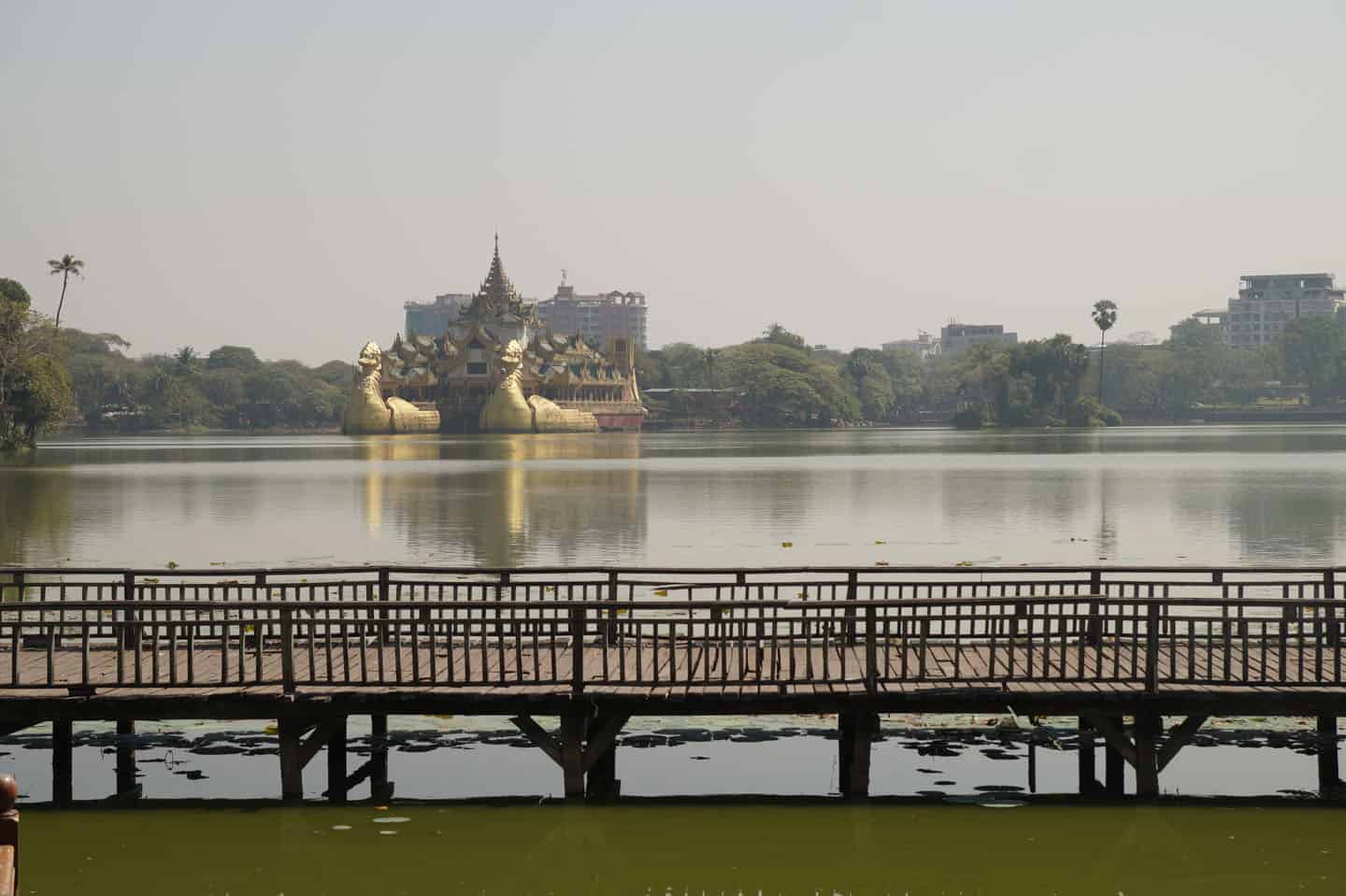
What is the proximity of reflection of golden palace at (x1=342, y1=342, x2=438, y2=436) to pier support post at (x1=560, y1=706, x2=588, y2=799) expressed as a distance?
156056 millimetres

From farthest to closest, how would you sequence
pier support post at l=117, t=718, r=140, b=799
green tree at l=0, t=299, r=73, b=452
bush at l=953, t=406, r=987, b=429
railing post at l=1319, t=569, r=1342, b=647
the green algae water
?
1. bush at l=953, t=406, r=987, b=429
2. green tree at l=0, t=299, r=73, b=452
3. pier support post at l=117, t=718, r=140, b=799
4. railing post at l=1319, t=569, r=1342, b=647
5. the green algae water

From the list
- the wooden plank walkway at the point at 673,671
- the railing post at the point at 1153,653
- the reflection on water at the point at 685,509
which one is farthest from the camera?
the reflection on water at the point at 685,509

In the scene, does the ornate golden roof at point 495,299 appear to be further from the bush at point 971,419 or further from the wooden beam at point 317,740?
the wooden beam at point 317,740

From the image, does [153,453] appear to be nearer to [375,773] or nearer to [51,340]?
[51,340]

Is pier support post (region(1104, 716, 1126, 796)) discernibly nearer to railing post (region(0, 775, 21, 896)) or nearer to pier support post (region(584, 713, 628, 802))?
pier support post (region(584, 713, 628, 802))

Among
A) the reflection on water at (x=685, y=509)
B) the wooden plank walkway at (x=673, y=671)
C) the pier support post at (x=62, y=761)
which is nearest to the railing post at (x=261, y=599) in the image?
the wooden plank walkway at (x=673, y=671)

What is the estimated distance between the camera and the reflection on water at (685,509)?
36.6 m

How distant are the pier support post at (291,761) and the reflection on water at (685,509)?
1983 centimetres

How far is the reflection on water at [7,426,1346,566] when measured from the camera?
3656cm

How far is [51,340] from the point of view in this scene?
87875 mm

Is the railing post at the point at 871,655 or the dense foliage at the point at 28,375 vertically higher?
the dense foliage at the point at 28,375

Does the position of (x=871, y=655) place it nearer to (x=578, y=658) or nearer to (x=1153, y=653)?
(x=1153, y=653)

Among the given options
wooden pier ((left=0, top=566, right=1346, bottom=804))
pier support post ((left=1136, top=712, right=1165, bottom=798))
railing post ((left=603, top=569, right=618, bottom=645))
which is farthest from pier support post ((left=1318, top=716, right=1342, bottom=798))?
railing post ((left=603, top=569, right=618, bottom=645))

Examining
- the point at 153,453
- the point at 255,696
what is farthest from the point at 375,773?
the point at 153,453
